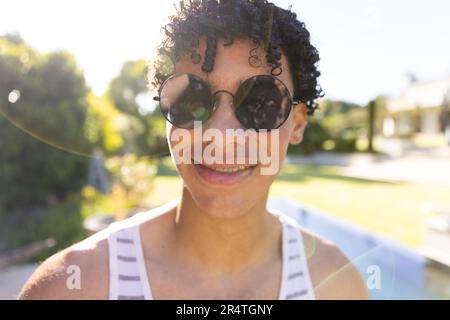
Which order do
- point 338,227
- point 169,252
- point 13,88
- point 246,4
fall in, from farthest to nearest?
point 13,88 < point 338,227 < point 169,252 < point 246,4

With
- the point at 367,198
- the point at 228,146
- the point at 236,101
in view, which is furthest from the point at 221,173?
the point at 367,198

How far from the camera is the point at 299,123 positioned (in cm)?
169

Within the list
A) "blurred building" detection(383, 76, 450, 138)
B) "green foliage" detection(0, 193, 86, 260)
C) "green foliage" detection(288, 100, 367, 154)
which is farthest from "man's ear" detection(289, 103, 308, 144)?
"blurred building" detection(383, 76, 450, 138)

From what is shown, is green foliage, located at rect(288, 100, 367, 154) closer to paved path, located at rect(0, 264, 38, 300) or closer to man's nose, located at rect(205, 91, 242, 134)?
paved path, located at rect(0, 264, 38, 300)

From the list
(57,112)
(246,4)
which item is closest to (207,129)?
(246,4)

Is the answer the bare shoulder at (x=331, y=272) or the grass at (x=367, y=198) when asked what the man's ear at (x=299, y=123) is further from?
the grass at (x=367, y=198)

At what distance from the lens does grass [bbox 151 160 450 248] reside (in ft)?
24.2

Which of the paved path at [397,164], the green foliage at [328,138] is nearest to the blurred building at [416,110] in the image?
the paved path at [397,164]

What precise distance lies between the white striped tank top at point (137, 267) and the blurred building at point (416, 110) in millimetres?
22165

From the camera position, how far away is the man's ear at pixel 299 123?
166 cm

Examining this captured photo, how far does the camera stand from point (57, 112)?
26.0 ft

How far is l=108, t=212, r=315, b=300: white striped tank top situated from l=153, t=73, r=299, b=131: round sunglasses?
0.50 metres
